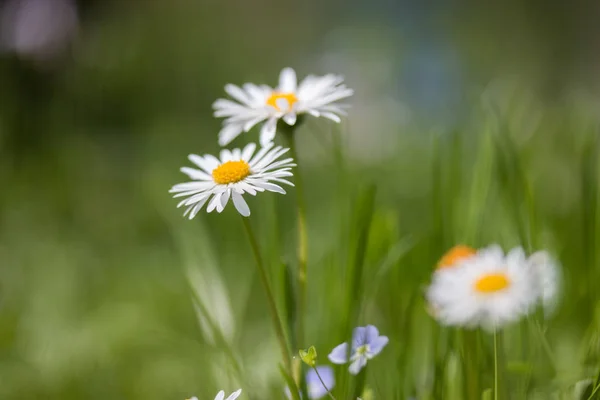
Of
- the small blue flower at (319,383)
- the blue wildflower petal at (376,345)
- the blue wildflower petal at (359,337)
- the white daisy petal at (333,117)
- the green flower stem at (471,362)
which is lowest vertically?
the green flower stem at (471,362)

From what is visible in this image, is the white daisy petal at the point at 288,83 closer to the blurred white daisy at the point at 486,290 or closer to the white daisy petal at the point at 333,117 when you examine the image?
the white daisy petal at the point at 333,117

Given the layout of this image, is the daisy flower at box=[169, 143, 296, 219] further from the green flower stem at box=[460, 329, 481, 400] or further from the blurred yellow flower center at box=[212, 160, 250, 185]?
the green flower stem at box=[460, 329, 481, 400]

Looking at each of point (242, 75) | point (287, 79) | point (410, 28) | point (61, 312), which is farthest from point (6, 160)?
point (410, 28)

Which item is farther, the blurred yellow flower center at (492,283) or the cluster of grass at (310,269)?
the cluster of grass at (310,269)

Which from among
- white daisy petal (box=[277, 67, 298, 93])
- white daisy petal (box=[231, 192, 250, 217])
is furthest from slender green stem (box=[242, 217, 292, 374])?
white daisy petal (box=[277, 67, 298, 93])

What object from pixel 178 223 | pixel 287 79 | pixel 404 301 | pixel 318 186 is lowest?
pixel 404 301

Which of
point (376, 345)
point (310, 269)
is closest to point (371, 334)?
point (376, 345)

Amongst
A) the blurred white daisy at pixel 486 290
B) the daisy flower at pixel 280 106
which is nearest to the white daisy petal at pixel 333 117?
the daisy flower at pixel 280 106

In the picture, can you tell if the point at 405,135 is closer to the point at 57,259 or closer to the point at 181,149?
the point at 181,149
